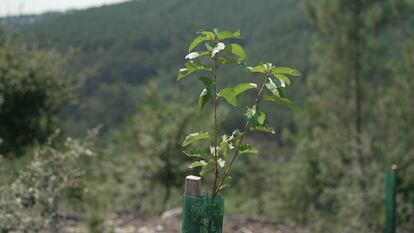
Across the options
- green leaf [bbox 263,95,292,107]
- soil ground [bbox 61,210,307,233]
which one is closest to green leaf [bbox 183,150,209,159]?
green leaf [bbox 263,95,292,107]

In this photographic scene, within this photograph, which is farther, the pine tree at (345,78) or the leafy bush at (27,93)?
the pine tree at (345,78)

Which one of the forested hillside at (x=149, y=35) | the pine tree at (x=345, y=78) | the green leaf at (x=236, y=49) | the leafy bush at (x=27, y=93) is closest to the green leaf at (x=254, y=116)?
the green leaf at (x=236, y=49)

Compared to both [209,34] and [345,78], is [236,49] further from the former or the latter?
[345,78]

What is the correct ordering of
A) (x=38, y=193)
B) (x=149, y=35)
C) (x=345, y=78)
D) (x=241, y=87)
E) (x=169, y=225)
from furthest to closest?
1. (x=149, y=35)
2. (x=345, y=78)
3. (x=169, y=225)
4. (x=38, y=193)
5. (x=241, y=87)

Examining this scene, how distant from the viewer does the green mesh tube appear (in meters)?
2.06

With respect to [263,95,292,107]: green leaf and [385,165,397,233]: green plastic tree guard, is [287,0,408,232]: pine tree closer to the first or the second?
[385,165,397,233]: green plastic tree guard

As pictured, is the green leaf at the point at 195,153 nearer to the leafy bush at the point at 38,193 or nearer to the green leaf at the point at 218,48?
the green leaf at the point at 218,48

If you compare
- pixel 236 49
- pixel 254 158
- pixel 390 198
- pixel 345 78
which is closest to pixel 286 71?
pixel 236 49

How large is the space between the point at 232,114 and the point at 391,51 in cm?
4977

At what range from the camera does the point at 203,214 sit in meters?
2.05

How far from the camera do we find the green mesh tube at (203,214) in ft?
6.75

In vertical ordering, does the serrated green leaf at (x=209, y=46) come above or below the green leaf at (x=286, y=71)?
above

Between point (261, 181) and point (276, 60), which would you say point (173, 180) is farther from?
point (276, 60)

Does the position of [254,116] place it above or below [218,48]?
below
